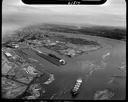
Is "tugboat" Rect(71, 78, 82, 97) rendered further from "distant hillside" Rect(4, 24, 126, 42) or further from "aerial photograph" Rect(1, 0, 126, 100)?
"distant hillside" Rect(4, 24, 126, 42)

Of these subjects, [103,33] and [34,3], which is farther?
[103,33]

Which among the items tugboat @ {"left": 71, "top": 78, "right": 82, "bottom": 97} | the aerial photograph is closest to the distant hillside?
the aerial photograph

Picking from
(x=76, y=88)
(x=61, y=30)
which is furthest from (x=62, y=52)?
(x=76, y=88)

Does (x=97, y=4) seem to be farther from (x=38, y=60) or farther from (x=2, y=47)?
(x=2, y=47)

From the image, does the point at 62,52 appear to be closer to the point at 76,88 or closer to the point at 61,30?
the point at 61,30

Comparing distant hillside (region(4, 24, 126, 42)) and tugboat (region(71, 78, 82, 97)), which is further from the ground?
distant hillside (region(4, 24, 126, 42))

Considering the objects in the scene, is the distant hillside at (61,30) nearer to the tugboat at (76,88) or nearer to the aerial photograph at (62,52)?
the aerial photograph at (62,52)

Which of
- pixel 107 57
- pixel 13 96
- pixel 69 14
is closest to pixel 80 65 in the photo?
Result: pixel 107 57

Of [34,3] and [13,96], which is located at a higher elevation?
[34,3]
